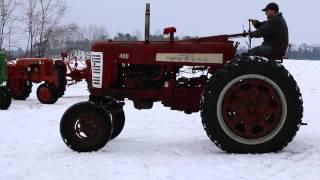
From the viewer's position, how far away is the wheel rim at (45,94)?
50.6ft

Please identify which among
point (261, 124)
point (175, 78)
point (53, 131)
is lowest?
point (53, 131)

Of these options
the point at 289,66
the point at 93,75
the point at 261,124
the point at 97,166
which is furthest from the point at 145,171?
the point at 289,66

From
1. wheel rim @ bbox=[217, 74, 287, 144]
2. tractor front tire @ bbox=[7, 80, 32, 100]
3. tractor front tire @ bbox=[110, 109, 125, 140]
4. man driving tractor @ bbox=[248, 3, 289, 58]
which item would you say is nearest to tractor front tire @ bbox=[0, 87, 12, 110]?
tractor front tire @ bbox=[7, 80, 32, 100]

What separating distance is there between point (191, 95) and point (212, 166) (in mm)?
1571

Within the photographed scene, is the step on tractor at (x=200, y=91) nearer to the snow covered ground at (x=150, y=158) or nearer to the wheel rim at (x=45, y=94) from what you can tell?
the snow covered ground at (x=150, y=158)

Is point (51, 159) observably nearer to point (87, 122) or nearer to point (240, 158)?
point (87, 122)

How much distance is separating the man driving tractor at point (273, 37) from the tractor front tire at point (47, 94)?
9317 mm

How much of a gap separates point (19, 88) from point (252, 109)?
36.0 ft

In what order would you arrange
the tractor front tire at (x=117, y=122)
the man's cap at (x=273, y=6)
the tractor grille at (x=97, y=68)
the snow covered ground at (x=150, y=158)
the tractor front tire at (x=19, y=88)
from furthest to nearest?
the tractor front tire at (x=19, y=88) < the tractor front tire at (x=117, y=122) < the tractor grille at (x=97, y=68) < the man's cap at (x=273, y=6) < the snow covered ground at (x=150, y=158)

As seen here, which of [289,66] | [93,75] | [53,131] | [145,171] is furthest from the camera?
[289,66]

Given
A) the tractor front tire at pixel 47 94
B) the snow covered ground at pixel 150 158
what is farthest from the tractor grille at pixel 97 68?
the tractor front tire at pixel 47 94

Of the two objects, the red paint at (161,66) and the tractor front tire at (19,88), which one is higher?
the red paint at (161,66)

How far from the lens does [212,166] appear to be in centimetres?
583

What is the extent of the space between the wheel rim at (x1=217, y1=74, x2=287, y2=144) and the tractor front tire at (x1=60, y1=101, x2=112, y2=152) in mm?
1465
